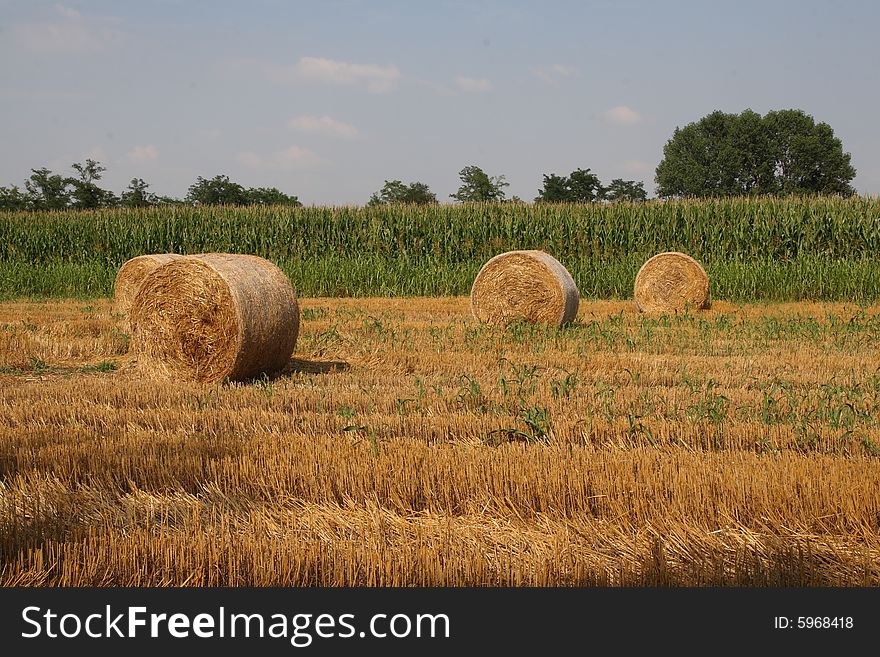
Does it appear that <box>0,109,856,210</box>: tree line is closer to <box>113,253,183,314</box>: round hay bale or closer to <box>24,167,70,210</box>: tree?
<box>24,167,70,210</box>: tree

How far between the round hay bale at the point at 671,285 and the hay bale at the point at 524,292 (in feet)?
12.5

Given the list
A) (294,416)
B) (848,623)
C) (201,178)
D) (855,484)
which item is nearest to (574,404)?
(294,416)

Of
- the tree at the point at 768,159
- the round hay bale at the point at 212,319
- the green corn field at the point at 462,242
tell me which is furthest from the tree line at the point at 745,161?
the round hay bale at the point at 212,319

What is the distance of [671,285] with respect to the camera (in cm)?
1941

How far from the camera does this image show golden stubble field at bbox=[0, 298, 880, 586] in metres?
4.40

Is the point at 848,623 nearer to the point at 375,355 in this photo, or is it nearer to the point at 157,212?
the point at 375,355

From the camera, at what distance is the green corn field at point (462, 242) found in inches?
928

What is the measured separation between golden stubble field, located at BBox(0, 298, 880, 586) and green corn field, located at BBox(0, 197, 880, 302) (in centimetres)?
1349

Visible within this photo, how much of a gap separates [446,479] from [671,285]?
1464 centimetres

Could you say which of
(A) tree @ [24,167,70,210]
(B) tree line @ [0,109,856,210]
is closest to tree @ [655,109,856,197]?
(B) tree line @ [0,109,856,210]

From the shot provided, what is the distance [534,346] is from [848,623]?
9064mm

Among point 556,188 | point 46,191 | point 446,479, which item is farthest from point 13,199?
point 446,479

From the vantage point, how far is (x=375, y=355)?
1171 cm

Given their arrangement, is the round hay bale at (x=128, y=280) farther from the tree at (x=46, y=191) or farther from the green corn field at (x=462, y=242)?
the tree at (x=46, y=191)
